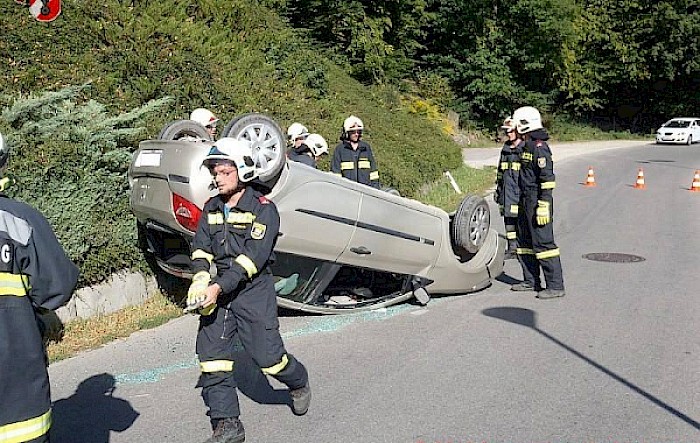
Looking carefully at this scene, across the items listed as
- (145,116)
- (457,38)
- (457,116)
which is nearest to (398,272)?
(145,116)

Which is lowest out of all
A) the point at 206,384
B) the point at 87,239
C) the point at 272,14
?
the point at 206,384

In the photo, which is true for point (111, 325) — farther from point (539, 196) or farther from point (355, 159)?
point (539, 196)

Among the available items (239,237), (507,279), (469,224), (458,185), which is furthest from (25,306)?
(458,185)

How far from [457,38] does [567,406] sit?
4003cm

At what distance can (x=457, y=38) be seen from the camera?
43.1 metres

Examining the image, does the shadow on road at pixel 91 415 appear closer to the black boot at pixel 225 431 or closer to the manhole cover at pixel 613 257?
the black boot at pixel 225 431

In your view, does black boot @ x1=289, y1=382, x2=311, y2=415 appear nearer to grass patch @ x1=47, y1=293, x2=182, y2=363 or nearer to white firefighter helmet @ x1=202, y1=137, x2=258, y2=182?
white firefighter helmet @ x1=202, y1=137, x2=258, y2=182

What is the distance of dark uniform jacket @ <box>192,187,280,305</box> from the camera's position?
4.29 metres

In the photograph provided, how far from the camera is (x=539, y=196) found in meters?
7.83

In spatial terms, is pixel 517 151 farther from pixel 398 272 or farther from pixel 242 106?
pixel 242 106

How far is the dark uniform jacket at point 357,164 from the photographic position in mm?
9547

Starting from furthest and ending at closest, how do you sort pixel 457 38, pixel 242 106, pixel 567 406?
pixel 457 38, pixel 242 106, pixel 567 406

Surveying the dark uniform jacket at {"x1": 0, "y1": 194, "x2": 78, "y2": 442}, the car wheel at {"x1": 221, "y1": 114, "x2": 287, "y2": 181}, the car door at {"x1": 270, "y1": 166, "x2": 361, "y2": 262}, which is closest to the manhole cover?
the car door at {"x1": 270, "y1": 166, "x2": 361, "y2": 262}

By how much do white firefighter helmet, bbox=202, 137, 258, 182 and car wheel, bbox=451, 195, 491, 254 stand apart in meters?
3.53
